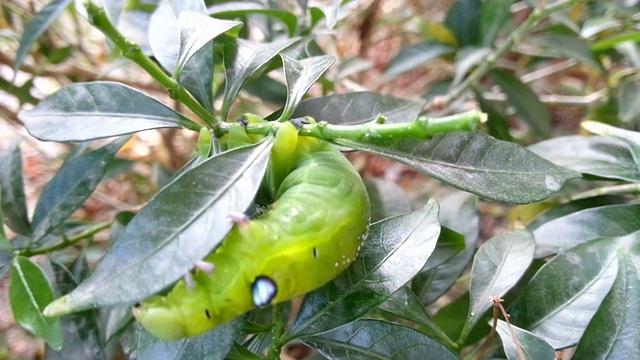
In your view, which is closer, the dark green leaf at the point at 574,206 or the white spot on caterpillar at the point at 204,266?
the white spot on caterpillar at the point at 204,266

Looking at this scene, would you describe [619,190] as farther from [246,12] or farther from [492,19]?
[246,12]

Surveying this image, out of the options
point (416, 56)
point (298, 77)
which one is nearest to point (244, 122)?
point (298, 77)

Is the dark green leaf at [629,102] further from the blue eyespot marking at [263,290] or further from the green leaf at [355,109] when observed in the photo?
the blue eyespot marking at [263,290]

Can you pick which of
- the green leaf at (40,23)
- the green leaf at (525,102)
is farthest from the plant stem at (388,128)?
the green leaf at (525,102)

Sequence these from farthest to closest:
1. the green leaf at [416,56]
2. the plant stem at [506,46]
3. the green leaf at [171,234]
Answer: the green leaf at [416,56] → the plant stem at [506,46] → the green leaf at [171,234]

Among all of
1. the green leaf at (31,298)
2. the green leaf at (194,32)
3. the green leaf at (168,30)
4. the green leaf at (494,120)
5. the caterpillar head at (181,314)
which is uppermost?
the green leaf at (194,32)

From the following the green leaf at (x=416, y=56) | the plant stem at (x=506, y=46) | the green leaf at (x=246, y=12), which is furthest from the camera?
the green leaf at (x=416, y=56)

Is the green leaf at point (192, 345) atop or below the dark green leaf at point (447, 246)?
atop

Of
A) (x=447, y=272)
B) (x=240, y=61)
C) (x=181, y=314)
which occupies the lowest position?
(x=447, y=272)
